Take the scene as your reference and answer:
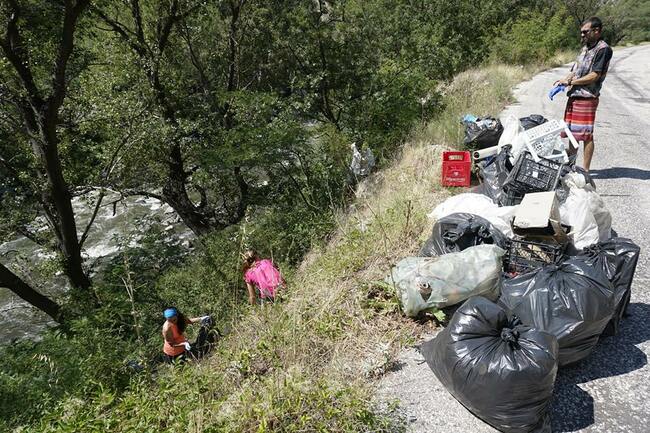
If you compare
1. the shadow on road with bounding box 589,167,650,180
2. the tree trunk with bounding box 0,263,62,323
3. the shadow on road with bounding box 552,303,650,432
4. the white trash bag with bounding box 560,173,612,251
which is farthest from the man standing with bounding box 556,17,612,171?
the tree trunk with bounding box 0,263,62,323

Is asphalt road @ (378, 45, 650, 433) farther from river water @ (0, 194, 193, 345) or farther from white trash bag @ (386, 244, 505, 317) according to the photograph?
river water @ (0, 194, 193, 345)

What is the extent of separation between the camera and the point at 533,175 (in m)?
3.83

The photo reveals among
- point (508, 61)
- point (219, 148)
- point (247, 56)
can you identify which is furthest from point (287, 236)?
point (508, 61)

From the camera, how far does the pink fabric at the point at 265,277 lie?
4.62m

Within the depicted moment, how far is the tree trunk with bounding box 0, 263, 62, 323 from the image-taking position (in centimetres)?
609

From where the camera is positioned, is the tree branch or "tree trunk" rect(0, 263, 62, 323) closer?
the tree branch

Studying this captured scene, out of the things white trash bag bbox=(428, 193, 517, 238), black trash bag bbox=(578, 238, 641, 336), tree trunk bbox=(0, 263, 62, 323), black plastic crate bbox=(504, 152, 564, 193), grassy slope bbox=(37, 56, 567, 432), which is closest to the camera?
grassy slope bbox=(37, 56, 567, 432)

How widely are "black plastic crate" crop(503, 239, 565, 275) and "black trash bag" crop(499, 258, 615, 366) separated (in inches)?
15.7

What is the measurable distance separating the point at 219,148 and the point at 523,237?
6.77m

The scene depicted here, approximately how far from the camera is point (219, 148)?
28.2 ft

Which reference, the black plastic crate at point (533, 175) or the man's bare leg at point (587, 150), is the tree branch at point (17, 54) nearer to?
the black plastic crate at point (533, 175)

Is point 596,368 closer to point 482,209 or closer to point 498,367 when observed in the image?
point 498,367

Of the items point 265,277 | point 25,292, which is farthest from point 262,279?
point 25,292

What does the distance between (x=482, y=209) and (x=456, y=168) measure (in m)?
1.50
